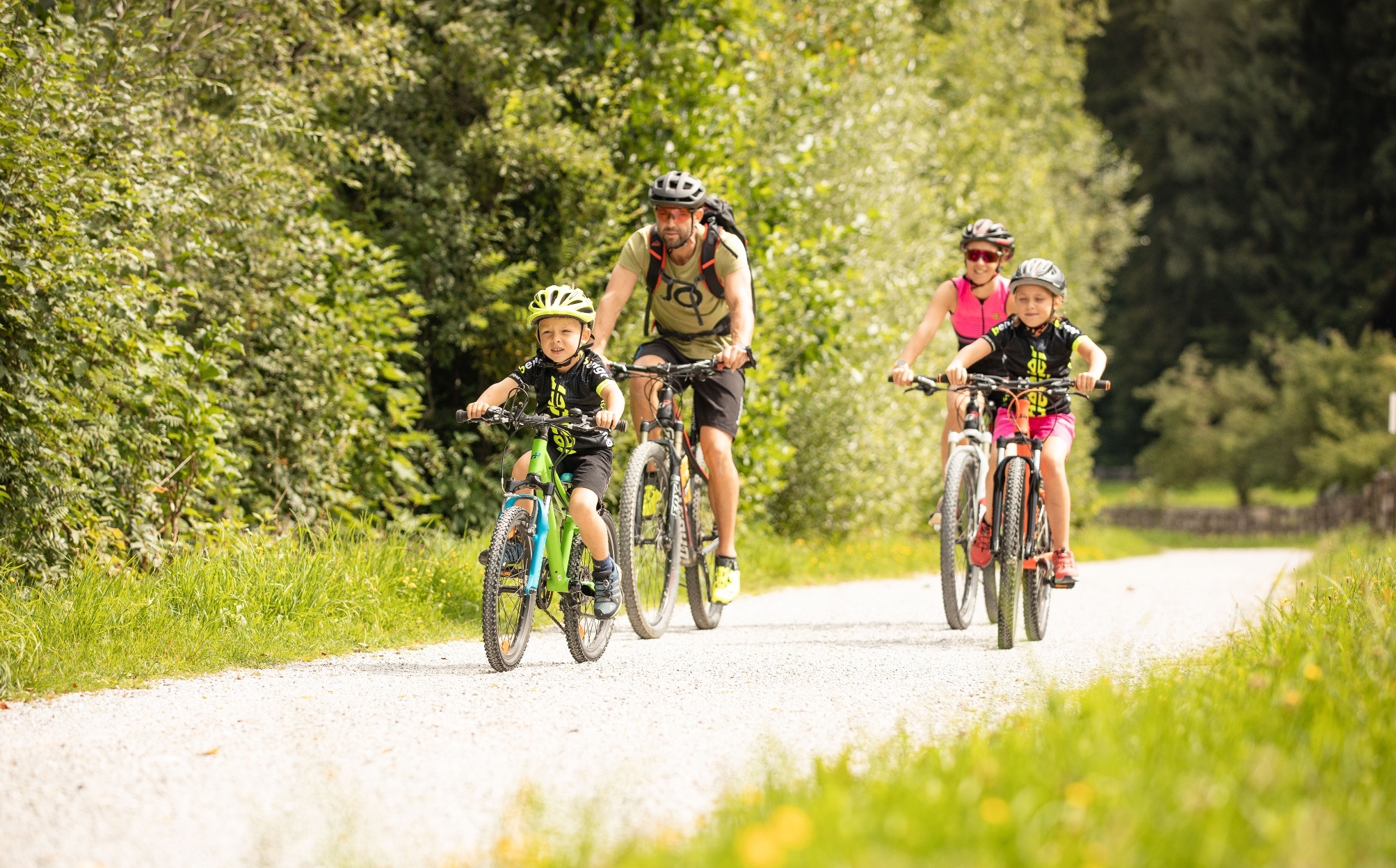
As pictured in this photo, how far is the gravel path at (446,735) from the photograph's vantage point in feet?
10.8

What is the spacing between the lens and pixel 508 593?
5.82 meters

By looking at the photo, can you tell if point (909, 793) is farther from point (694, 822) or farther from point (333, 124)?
point (333, 124)

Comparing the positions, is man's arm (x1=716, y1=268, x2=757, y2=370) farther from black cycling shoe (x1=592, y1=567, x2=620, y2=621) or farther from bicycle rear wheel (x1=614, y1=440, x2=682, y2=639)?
black cycling shoe (x1=592, y1=567, x2=620, y2=621)

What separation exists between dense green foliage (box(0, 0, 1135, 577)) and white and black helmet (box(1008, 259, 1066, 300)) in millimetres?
4218

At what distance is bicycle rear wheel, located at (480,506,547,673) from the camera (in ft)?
18.3

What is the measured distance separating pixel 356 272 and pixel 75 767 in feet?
21.1

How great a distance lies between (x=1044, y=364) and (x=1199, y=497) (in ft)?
177

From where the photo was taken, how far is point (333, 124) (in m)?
10.7

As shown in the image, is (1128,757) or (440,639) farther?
(440,639)

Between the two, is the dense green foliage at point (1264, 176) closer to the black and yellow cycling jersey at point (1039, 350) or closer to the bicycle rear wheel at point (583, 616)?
the black and yellow cycling jersey at point (1039, 350)

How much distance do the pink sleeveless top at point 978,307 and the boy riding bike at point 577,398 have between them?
120 inches

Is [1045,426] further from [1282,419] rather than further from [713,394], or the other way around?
[1282,419]

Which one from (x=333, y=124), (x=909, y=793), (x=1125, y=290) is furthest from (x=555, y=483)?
(x=1125, y=290)

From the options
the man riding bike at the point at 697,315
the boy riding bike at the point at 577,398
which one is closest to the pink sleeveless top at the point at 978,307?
the man riding bike at the point at 697,315
